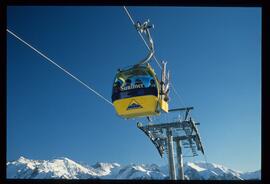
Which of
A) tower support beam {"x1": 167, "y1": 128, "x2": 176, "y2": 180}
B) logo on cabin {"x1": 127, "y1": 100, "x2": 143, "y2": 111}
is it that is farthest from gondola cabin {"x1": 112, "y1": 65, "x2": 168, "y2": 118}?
tower support beam {"x1": 167, "y1": 128, "x2": 176, "y2": 180}

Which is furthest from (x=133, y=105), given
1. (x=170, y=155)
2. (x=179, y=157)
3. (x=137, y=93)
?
(x=179, y=157)

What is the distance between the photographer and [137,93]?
593 cm

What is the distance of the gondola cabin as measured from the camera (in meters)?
5.88

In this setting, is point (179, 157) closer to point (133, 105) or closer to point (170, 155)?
point (170, 155)

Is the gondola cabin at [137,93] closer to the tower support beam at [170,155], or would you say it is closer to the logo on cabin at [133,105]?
the logo on cabin at [133,105]

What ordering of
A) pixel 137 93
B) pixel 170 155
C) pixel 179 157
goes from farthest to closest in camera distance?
pixel 179 157, pixel 170 155, pixel 137 93

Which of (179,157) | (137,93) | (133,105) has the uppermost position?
(137,93)

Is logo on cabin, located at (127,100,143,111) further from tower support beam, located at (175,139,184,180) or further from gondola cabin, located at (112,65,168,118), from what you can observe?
tower support beam, located at (175,139,184,180)

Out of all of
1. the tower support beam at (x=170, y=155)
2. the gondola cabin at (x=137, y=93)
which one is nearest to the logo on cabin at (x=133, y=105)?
the gondola cabin at (x=137, y=93)

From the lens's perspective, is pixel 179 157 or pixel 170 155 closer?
pixel 170 155

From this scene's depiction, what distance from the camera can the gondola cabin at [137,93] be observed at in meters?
5.88
